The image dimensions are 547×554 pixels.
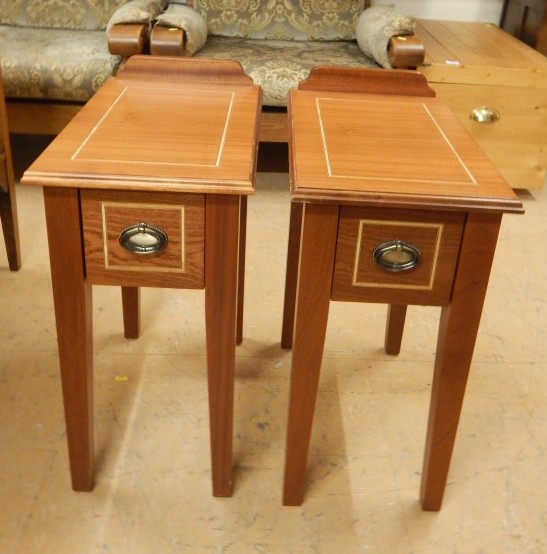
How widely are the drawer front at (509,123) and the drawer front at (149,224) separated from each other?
171cm

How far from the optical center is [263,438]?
1.48 metres

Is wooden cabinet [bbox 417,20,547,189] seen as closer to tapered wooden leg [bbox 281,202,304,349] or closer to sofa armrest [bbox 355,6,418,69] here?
sofa armrest [bbox 355,6,418,69]

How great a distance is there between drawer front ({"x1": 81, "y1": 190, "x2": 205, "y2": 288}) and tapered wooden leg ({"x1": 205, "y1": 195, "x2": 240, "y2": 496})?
0.02 meters

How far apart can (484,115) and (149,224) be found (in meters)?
1.84

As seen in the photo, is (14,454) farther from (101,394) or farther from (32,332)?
(32,332)

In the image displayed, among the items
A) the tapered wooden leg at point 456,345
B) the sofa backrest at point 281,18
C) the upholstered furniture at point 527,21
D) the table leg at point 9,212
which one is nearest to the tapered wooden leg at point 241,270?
the tapered wooden leg at point 456,345

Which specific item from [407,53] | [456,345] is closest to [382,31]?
[407,53]

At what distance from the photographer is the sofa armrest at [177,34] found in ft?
7.82

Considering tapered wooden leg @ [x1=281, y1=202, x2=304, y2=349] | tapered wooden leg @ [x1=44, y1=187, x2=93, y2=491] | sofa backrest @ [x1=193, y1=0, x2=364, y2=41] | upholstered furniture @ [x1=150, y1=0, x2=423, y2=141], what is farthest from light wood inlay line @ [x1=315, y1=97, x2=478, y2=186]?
sofa backrest @ [x1=193, y1=0, x2=364, y2=41]

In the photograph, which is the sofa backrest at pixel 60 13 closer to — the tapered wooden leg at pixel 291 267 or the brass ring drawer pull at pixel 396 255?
the tapered wooden leg at pixel 291 267

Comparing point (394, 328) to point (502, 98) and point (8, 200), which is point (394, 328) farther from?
point (502, 98)

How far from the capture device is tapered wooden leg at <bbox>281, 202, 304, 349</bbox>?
61.5 inches

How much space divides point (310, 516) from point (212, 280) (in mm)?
512

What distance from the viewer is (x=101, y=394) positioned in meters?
1.58
